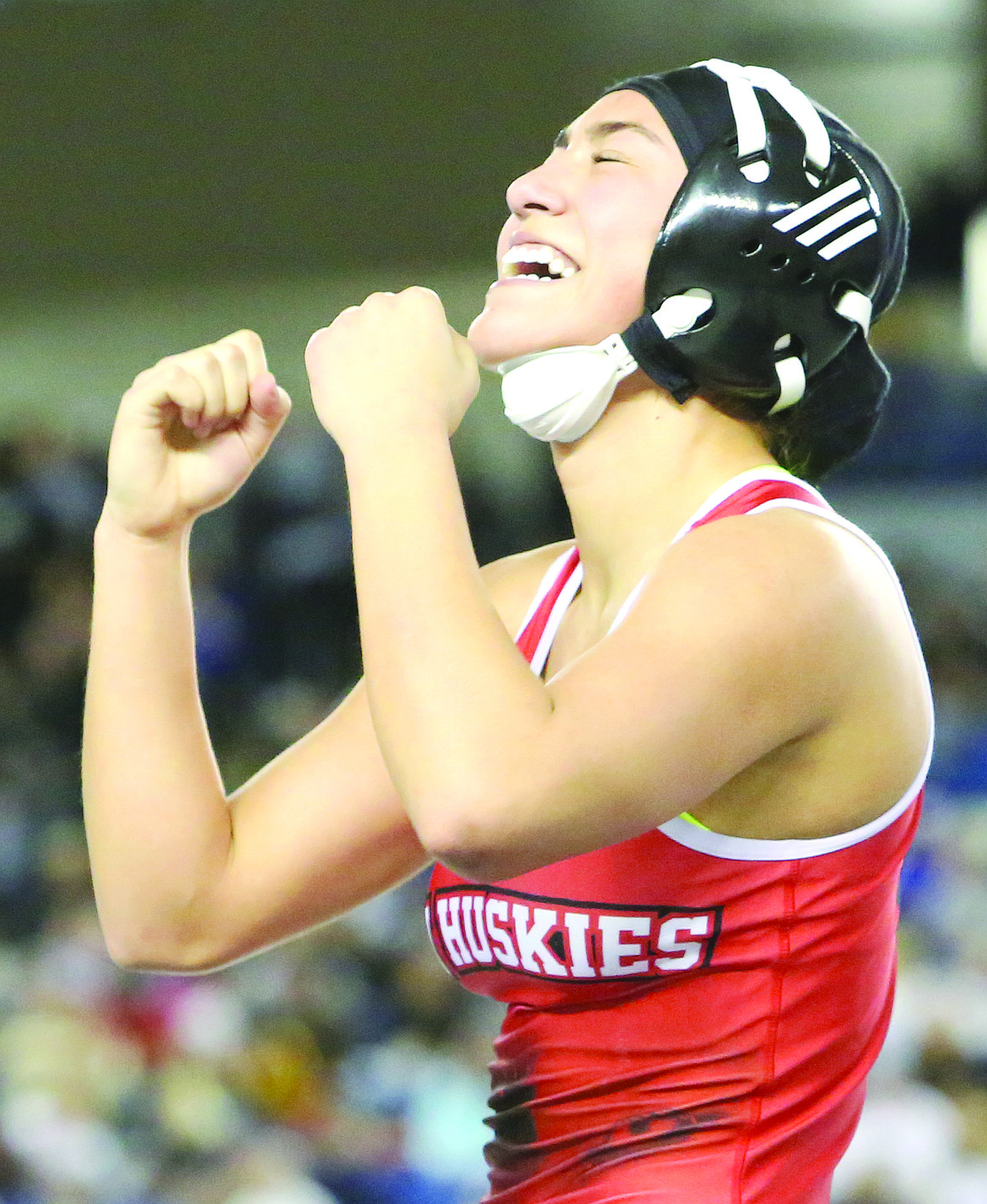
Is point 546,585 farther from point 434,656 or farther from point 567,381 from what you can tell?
point 434,656

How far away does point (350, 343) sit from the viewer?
5.01 feet

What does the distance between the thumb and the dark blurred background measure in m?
3.70

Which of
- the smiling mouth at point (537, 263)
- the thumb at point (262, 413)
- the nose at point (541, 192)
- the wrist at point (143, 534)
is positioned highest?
the nose at point (541, 192)

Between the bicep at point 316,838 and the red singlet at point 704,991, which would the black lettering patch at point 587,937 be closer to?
the red singlet at point 704,991

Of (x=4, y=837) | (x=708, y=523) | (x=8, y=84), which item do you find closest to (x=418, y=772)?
(x=708, y=523)

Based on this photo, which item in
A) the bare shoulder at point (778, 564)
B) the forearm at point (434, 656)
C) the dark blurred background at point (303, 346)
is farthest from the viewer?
the dark blurred background at point (303, 346)

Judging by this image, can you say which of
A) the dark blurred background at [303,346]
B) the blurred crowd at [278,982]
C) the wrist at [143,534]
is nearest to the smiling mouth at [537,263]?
the wrist at [143,534]

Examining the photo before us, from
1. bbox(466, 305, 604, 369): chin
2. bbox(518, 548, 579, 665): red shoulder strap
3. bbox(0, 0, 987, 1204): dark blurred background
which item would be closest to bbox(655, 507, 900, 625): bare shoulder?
bbox(466, 305, 604, 369): chin

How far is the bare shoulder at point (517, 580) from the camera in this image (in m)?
1.95

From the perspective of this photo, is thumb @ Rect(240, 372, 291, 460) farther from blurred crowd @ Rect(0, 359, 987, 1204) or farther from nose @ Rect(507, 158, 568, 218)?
blurred crowd @ Rect(0, 359, 987, 1204)

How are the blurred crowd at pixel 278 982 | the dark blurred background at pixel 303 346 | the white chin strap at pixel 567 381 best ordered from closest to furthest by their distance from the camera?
the white chin strap at pixel 567 381
the blurred crowd at pixel 278 982
the dark blurred background at pixel 303 346

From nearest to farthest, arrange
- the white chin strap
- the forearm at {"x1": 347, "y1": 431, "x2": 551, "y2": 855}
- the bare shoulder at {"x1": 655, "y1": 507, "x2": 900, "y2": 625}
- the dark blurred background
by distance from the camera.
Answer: the forearm at {"x1": 347, "y1": 431, "x2": 551, "y2": 855}, the bare shoulder at {"x1": 655, "y1": 507, "x2": 900, "y2": 625}, the white chin strap, the dark blurred background

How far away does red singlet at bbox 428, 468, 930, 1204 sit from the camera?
155cm

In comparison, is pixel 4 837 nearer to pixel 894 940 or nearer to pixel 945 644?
pixel 945 644
